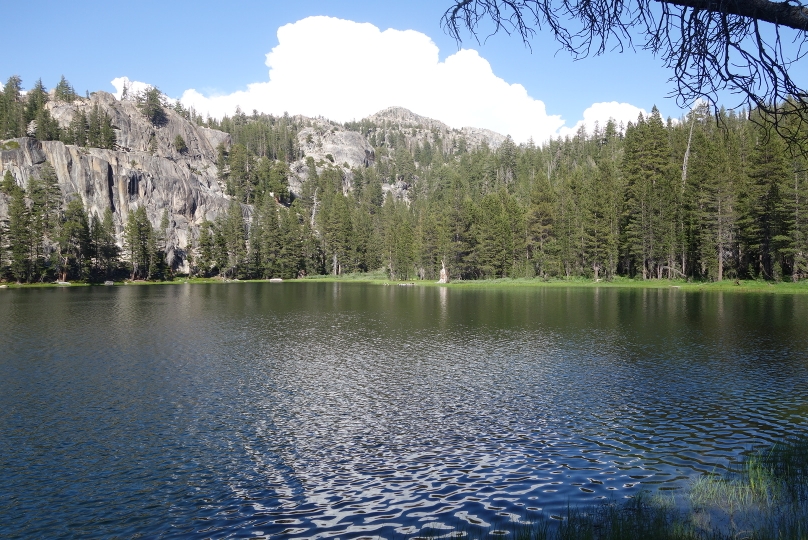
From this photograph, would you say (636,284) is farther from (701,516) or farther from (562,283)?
(701,516)

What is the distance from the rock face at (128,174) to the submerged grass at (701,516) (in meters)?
154

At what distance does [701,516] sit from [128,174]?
177 meters

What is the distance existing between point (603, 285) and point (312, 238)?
95.8m

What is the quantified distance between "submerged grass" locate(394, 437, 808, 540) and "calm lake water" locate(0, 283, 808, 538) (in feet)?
2.23

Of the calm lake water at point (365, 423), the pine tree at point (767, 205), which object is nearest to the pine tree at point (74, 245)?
the calm lake water at point (365, 423)

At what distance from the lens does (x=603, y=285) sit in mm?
96250

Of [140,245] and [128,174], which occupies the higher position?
[128,174]

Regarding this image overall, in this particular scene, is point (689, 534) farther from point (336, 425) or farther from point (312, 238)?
point (312, 238)

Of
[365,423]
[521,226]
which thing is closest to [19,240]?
[521,226]

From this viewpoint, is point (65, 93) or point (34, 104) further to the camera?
point (65, 93)

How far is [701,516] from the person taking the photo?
35.8ft

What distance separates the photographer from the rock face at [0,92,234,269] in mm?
143875

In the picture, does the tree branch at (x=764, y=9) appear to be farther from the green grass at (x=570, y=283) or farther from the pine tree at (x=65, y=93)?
the pine tree at (x=65, y=93)

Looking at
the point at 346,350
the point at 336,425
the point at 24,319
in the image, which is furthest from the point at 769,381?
the point at 24,319
